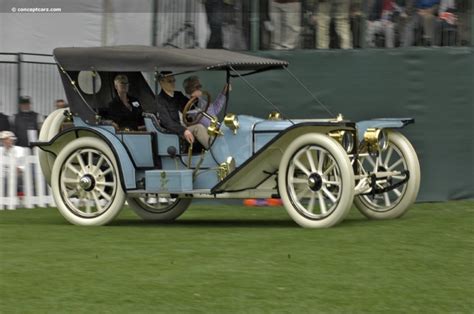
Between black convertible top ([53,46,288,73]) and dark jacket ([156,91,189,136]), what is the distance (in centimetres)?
43

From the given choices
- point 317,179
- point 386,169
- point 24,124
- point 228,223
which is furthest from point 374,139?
point 24,124

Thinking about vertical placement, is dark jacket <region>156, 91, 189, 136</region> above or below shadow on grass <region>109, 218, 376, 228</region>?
above

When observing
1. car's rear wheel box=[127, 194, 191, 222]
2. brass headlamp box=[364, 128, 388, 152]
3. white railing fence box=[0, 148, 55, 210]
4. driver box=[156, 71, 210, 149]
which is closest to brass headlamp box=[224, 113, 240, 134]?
driver box=[156, 71, 210, 149]

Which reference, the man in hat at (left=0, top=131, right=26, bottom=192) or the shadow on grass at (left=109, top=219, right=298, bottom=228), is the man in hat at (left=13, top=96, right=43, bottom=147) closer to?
the man in hat at (left=0, top=131, right=26, bottom=192)

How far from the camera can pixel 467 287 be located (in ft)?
28.7

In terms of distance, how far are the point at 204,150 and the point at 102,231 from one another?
1442 millimetres

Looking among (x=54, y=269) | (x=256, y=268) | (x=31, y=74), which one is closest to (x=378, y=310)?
(x=256, y=268)

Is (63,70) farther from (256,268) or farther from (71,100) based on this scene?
(256,268)

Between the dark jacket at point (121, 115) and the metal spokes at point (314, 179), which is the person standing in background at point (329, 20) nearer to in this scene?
the dark jacket at point (121, 115)

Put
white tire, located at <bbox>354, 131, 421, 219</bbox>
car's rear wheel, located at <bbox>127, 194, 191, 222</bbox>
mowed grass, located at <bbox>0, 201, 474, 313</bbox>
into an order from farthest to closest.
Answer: car's rear wheel, located at <bbox>127, 194, 191, 222</bbox>, white tire, located at <bbox>354, 131, 421, 219</bbox>, mowed grass, located at <bbox>0, 201, 474, 313</bbox>

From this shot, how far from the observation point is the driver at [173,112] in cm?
1320

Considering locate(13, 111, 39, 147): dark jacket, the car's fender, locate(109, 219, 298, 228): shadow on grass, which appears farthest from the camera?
locate(13, 111, 39, 147): dark jacket

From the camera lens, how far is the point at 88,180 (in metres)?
13.4

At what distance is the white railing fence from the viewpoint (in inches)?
655
